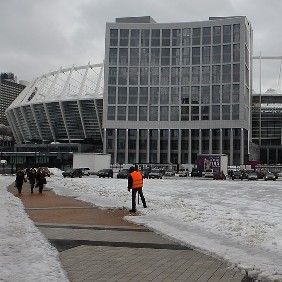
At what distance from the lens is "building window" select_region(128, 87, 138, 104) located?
380 ft

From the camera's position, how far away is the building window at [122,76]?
382 ft

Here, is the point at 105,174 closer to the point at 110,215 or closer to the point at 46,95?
the point at 110,215

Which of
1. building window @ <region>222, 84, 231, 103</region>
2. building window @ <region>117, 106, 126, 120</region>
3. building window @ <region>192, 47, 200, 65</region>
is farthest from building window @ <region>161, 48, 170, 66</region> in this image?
building window @ <region>222, 84, 231, 103</region>

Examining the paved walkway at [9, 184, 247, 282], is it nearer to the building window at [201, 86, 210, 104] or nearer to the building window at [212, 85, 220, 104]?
the building window at [212, 85, 220, 104]

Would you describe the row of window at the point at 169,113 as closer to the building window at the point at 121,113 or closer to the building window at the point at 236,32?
the building window at the point at 121,113

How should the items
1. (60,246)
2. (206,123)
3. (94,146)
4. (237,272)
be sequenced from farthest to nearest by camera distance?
(94,146), (206,123), (60,246), (237,272)

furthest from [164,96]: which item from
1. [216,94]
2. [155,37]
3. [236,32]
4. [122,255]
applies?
[122,255]

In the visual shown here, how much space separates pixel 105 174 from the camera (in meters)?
61.5

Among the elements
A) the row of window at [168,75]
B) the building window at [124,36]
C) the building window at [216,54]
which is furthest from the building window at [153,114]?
the building window at [216,54]

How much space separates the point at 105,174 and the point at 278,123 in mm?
82783

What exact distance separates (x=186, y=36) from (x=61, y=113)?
37517 millimetres

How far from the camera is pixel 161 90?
11606cm

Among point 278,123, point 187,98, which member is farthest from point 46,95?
point 278,123

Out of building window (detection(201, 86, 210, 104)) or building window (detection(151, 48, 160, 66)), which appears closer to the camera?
building window (detection(201, 86, 210, 104))
